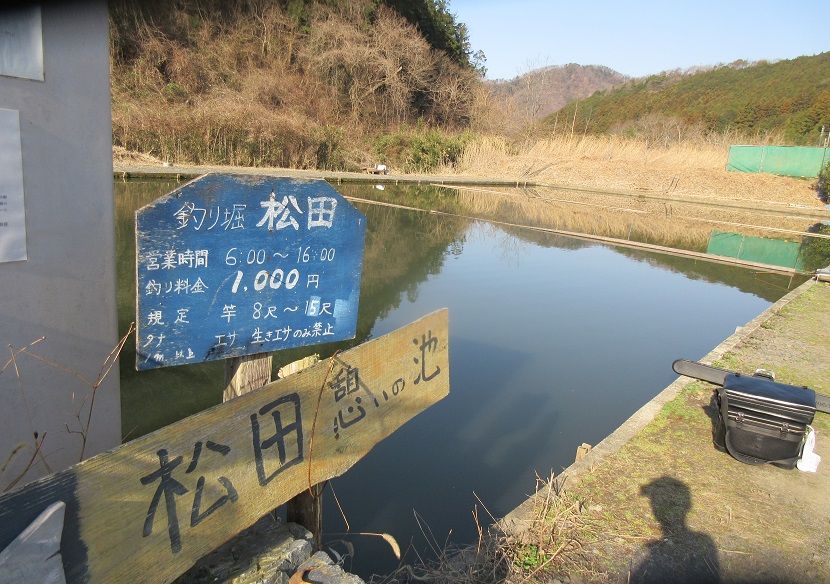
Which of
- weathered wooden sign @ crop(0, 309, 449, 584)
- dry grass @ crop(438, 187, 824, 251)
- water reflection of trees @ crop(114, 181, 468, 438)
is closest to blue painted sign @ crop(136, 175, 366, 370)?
weathered wooden sign @ crop(0, 309, 449, 584)

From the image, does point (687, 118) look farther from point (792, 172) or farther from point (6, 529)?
point (6, 529)

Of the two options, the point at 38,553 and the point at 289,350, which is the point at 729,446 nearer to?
the point at 38,553

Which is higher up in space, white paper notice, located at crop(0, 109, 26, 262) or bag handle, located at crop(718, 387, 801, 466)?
white paper notice, located at crop(0, 109, 26, 262)

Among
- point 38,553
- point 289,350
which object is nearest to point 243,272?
point 38,553

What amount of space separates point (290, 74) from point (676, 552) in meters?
25.7

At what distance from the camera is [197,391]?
3.94 metres

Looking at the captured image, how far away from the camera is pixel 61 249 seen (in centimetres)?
204

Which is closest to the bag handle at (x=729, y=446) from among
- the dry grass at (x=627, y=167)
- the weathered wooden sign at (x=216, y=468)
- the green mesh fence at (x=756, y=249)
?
the weathered wooden sign at (x=216, y=468)

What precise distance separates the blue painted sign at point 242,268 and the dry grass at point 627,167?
21.6 m

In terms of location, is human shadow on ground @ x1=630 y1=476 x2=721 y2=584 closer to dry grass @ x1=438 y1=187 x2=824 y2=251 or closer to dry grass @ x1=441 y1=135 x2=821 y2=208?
dry grass @ x1=438 y1=187 x2=824 y2=251

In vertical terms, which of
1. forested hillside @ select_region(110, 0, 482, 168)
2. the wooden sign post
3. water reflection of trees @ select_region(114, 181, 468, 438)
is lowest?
water reflection of trees @ select_region(114, 181, 468, 438)

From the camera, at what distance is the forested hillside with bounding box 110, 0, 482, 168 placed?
18.2 meters

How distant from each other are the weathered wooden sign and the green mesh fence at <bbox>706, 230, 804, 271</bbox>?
971 cm

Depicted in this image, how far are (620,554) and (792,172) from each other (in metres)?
24.1
